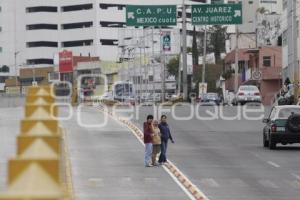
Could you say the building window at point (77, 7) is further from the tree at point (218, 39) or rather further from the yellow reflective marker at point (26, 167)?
the yellow reflective marker at point (26, 167)

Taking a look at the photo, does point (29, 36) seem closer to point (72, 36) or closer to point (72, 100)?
point (72, 36)

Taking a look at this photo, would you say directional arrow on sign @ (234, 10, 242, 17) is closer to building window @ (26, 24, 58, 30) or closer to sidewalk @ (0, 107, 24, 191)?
sidewalk @ (0, 107, 24, 191)

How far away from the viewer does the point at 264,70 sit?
3497 inches

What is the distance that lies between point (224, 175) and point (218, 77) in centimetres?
9321

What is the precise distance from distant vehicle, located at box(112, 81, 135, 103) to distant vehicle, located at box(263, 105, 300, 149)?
55.4 m

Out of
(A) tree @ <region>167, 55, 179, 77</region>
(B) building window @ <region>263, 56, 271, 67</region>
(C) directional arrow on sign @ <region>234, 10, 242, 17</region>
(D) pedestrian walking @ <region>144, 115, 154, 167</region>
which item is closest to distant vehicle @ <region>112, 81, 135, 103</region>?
(B) building window @ <region>263, 56, 271, 67</region>

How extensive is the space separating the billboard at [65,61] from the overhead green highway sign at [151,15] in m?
63.3

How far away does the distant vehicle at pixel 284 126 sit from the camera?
2950 cm

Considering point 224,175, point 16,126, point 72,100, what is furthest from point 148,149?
point 72,100

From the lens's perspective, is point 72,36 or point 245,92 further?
point 72,36

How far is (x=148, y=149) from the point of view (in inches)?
961

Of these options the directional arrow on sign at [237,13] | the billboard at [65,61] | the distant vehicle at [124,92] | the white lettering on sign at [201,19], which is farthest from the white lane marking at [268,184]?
the billboard at [65,61]

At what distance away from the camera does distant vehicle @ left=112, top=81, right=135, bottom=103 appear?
87.6m

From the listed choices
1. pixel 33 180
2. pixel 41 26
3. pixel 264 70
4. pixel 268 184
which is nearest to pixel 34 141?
pixel 33 180
